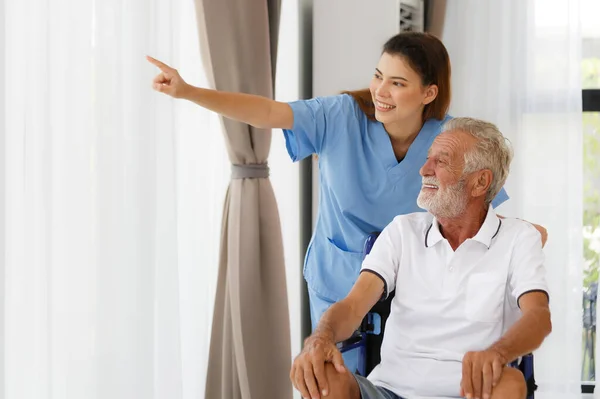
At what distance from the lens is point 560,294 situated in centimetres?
358

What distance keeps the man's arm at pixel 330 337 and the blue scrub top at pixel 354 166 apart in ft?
1.25

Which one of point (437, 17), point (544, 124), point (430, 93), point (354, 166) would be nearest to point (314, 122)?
point (354, 166)

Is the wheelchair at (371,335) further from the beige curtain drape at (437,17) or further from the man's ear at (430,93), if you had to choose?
the beige curtain drape at (437,17)

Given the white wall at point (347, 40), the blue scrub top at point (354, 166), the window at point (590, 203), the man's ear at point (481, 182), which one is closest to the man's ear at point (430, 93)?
the blue scrub top at point (354, 166)

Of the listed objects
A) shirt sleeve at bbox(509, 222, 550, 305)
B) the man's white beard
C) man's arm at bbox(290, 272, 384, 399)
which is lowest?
man's arm at bbox(290, 272, 384, 399)

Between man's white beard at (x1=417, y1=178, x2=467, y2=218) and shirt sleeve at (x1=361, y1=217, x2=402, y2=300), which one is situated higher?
man's white beard at (x1=417, y1=178, x2=467, y2=218)

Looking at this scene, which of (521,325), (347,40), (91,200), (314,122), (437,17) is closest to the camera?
(521,325)

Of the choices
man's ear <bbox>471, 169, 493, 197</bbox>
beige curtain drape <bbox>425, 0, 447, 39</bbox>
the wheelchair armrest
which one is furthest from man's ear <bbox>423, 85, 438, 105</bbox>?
beige curtain drape <bbox>425, 0, 447, 39</bbox>

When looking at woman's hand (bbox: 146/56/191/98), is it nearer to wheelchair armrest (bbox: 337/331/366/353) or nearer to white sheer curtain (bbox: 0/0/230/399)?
white sheer curtain (bbox: 0/0/230/399)

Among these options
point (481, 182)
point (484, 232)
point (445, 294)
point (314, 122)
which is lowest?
point (445, 294)

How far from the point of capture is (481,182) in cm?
198

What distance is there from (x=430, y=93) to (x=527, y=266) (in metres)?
0.59

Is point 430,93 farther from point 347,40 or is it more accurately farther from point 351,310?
point 347,40

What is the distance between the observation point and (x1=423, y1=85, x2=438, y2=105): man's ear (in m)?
2.21
